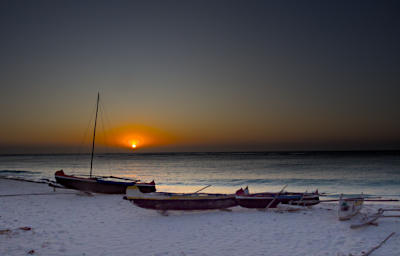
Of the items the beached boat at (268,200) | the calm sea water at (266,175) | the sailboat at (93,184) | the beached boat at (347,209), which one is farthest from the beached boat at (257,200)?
the calm sea water at (266,175)

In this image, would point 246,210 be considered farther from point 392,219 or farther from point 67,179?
point 67,179

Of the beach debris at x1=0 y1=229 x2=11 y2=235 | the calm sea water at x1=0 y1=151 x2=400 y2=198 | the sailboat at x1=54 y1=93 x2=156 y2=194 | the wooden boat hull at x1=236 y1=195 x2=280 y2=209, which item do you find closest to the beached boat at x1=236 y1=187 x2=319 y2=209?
the wooden boat hull at x1=236 y1=195 x2=280 y2=209

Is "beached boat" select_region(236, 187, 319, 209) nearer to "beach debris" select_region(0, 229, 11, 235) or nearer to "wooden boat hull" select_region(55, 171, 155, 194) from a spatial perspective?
"wooden boat hull" select_region(55, 171, 155, 194)

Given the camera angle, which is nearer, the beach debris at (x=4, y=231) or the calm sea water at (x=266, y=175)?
the beach debris at (x=4, y=231)

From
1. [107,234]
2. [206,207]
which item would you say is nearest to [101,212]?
[107,234]

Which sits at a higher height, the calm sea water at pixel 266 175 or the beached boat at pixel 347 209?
the beached boat at pixel 347 209

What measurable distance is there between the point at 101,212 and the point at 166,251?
17.9 feet

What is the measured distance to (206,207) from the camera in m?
11.1

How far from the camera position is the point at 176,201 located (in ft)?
35.3

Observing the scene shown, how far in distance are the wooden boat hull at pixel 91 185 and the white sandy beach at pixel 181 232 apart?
124 inches

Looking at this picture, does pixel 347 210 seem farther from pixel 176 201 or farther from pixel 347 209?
pixel 176 201

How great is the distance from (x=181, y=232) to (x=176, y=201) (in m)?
2.49

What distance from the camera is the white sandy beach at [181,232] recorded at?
673 cm

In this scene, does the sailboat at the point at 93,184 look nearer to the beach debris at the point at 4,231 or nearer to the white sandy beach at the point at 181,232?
the white sandy beach at the point at 181,232
